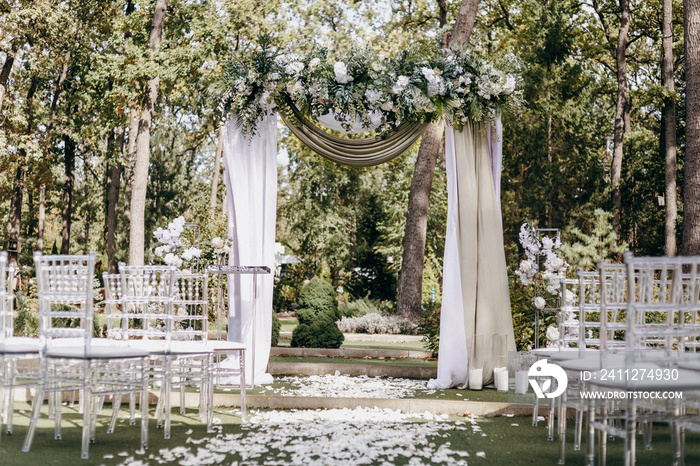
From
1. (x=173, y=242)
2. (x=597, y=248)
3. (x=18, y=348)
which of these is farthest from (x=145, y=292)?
(x=597, y=248)

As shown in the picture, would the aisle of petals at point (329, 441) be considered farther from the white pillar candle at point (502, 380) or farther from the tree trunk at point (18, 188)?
the tree trunk at point (18, 188)

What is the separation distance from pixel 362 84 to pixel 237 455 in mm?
4556

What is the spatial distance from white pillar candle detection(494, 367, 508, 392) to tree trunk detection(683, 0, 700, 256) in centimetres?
321

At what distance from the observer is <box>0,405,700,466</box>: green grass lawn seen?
14.9 feet

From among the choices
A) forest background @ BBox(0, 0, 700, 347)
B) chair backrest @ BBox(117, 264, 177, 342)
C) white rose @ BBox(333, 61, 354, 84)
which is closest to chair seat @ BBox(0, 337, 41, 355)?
chair backrest @ BBox(117, 264, 177, 342)

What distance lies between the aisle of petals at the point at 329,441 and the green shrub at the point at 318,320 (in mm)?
4305

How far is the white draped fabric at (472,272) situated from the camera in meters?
7.99

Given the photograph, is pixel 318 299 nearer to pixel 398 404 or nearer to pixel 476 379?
pixel 476 379

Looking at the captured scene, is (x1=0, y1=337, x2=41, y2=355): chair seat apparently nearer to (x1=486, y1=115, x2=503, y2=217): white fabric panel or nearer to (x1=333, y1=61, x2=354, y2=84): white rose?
(x1=333, y1=61, x2=354, y2=84): white rose

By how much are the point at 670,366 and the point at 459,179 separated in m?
4.34

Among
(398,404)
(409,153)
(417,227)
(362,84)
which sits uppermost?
(409,153)

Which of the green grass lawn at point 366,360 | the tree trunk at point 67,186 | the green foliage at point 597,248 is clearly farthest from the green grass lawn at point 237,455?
the tree trunk at point 67,186

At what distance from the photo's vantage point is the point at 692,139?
9367 millimetres

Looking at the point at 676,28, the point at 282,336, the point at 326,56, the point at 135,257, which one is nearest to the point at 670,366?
the point at 326,56
